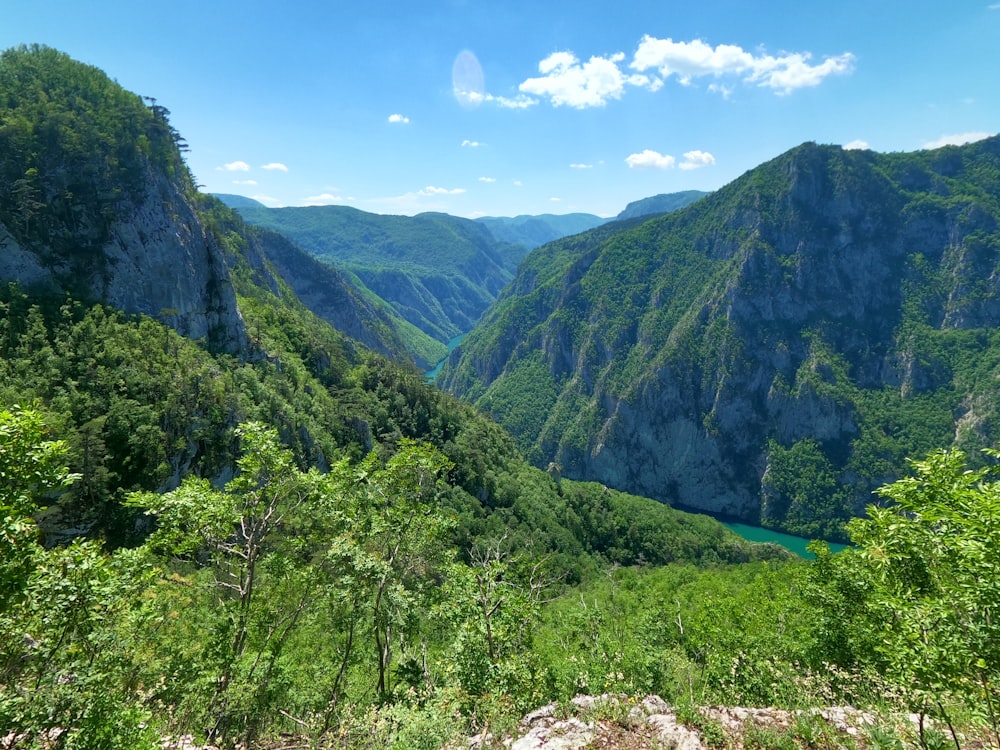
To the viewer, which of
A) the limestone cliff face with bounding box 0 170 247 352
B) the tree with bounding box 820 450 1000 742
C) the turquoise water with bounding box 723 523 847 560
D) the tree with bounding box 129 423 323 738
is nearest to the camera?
the tree with bounding box 820 450 1000 742

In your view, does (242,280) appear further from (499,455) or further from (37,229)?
(499,455)

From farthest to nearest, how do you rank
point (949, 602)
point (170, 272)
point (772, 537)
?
point (772, 537), point (170, 272), point (949, 602)

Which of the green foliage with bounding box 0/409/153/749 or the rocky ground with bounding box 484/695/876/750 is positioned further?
the rocky ground with bounding box 484/695/876/750

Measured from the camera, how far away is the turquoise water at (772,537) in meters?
160

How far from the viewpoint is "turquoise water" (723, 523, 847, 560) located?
160 metres

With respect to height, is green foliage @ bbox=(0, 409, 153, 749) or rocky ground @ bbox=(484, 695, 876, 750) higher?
green foliage @ bbox=(0, 409, 153, 749)

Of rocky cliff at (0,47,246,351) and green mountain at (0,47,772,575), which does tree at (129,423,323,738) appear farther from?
rocky cliff at (0,47,246,351)

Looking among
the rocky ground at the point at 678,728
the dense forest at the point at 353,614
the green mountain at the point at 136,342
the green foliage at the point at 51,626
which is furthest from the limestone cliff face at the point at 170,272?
the rocky ground at the point at 678,728

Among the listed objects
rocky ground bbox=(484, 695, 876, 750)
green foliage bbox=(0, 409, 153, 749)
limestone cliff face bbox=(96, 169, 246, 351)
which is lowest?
rocky ground bbox=(484, 695, 876, 750)

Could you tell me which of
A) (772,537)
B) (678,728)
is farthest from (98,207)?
(772,537)

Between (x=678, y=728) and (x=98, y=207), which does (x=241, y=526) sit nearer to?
(x=678, y=728)

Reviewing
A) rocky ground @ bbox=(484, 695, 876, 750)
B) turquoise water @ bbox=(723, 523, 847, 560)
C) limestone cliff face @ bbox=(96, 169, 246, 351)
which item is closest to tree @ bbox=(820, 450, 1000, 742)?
rocky ground @ bbox=(484, 695, 876, 750)

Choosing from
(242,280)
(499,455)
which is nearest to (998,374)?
(499,455)

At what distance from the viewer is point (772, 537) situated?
564 ft
